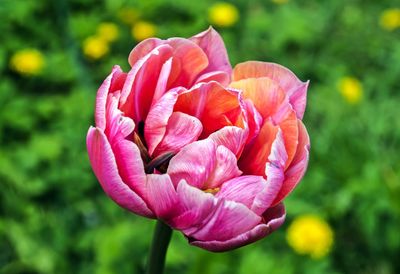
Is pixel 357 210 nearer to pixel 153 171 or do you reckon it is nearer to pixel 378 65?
pixel 378 65

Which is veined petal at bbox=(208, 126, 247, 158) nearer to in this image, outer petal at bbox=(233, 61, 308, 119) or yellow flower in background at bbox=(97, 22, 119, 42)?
outer petal at bbox=(233, 61, 308, 119)

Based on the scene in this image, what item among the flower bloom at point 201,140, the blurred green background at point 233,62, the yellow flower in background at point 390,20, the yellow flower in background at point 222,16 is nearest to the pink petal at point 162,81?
the flower bloom at point 201,140

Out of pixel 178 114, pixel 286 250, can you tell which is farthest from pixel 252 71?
pixel 286 250

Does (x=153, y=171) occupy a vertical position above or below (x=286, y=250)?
above

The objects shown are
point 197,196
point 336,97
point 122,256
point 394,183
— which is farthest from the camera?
point 336,97

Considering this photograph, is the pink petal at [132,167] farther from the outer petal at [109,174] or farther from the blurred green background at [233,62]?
the blurred green background at [233,62]

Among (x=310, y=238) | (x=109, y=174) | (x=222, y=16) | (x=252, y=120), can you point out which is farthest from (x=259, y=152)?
(x=222, y=16)

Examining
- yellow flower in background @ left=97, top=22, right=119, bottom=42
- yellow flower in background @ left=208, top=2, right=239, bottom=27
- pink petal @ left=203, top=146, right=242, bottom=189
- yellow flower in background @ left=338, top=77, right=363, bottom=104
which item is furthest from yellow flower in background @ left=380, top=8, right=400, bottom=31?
pink petal @ left=203, top=146, right=242, bottom=189
